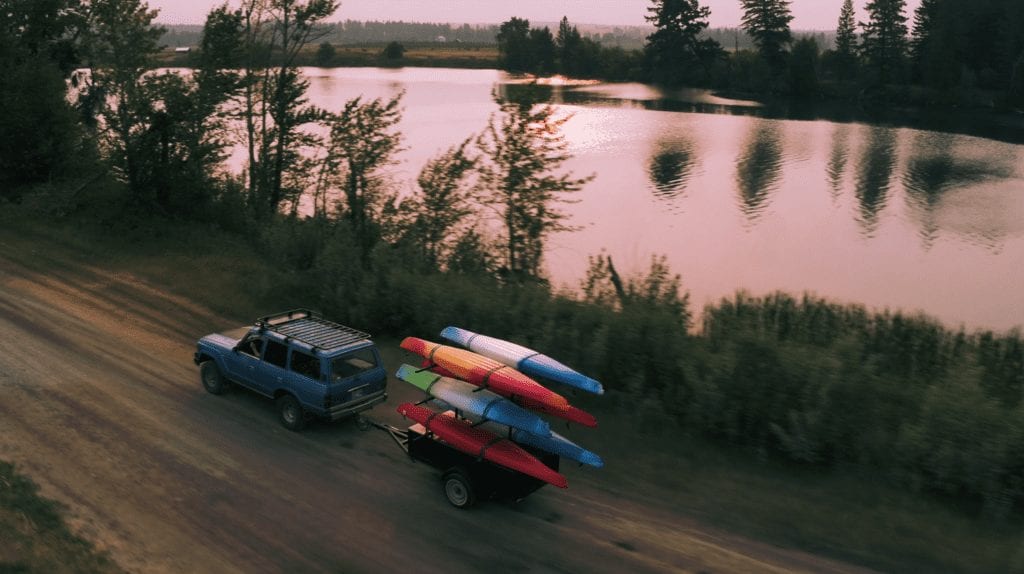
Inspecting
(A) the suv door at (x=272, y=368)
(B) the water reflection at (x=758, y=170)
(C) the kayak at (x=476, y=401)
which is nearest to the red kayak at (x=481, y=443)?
(C) the kayak at (x=476, y=401)

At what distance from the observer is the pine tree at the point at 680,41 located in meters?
101

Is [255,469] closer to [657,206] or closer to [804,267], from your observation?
[804,267]

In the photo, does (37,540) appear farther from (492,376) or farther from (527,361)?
(527,361)

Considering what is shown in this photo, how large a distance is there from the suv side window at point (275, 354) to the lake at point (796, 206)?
10.5 meters

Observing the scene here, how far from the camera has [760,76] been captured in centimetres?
9206

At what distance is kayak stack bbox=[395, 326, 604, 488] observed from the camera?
11.1m

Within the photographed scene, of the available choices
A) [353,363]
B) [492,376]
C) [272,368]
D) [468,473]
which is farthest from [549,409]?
[272,368]

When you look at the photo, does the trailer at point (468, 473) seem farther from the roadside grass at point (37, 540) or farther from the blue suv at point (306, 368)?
the roadside grass at point (37, 540)

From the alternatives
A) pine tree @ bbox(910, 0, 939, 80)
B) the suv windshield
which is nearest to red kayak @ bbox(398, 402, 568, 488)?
the suv windshield

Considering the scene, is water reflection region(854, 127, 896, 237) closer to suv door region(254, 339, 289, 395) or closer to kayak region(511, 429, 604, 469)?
kayak region(511, 429, 604, 469)

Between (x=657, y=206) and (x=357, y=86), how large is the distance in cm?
5058

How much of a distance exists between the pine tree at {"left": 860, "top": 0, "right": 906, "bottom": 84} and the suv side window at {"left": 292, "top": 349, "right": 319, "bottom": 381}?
94.6 meters

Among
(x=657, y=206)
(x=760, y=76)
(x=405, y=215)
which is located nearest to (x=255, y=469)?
(x=405, y=215)

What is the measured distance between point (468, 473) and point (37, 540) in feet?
19.7
